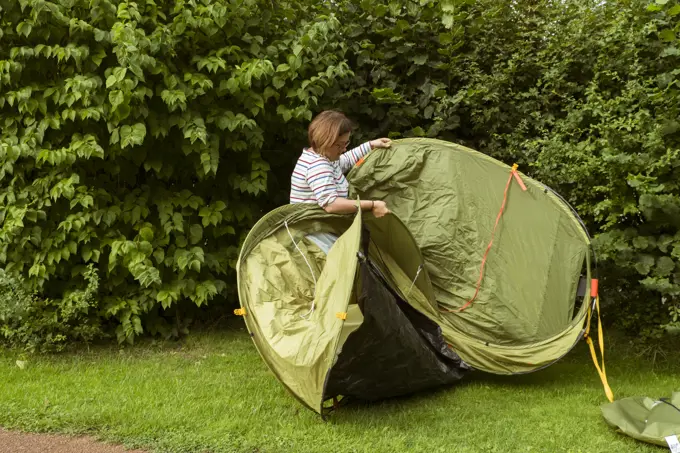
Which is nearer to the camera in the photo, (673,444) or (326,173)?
(673,444)

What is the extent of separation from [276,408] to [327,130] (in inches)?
69.5

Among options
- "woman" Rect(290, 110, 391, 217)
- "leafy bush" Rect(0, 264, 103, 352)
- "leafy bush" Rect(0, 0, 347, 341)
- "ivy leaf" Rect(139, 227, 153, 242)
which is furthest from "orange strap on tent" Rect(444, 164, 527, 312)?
"leafy bush" Rect(0, 264, 103, 352)

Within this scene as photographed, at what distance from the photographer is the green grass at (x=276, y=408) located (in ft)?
10.7

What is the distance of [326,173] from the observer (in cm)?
417

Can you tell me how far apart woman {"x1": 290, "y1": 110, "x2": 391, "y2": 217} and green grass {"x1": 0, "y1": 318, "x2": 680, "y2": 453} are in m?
1.21

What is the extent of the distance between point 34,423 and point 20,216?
1.63 meters

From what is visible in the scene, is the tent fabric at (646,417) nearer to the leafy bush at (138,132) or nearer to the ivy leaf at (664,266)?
the ivy leaf at (664,266)

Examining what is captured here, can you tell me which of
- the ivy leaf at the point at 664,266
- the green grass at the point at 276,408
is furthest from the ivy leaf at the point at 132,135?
the ivy leaf at the point at 664,266

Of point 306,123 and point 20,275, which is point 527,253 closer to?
point 306,123

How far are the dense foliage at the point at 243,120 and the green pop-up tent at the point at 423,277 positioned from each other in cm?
47

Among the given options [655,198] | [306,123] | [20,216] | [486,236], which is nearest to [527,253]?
[486,236]

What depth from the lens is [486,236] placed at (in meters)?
4.52

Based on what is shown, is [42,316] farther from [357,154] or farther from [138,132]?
[357,154]

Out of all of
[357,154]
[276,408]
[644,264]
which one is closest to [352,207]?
[357,154]
